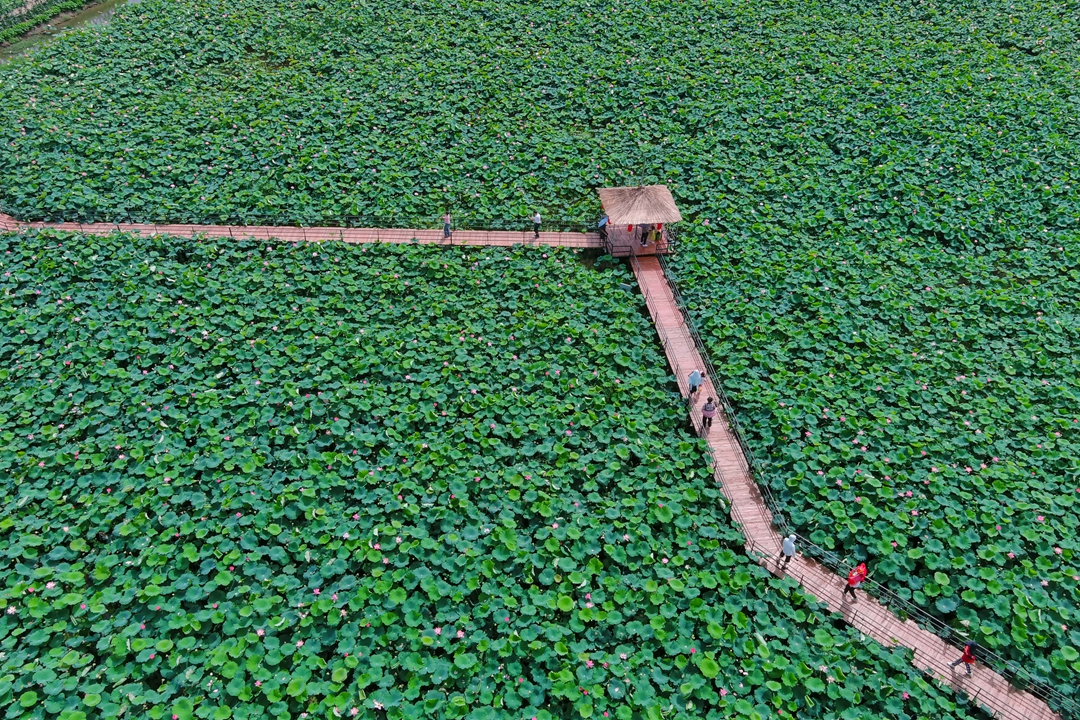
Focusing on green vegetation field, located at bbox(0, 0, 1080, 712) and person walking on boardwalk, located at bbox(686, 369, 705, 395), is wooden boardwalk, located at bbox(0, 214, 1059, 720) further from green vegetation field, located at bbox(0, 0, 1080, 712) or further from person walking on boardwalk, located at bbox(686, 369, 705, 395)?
green vegetation field, located at bbox(0, 0, 1080, 712)

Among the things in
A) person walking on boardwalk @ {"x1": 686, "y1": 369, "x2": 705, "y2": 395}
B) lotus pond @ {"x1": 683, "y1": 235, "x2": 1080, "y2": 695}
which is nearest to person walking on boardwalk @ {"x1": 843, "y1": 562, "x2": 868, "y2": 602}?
lotus pond @ {"x1": 683, "y1": 235, "x2": 1080, "y2": 695}

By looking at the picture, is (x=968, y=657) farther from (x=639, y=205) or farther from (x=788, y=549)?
(x=639, y=205)

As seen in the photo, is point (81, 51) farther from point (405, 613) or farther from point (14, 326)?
point (405, 613)

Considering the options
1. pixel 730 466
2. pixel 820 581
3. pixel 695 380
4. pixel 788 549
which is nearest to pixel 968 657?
pixel 820 581

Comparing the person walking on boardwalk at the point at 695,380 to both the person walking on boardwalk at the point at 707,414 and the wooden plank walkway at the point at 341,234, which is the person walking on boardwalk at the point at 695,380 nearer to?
the person walking on boardwalk at the point at 707,414

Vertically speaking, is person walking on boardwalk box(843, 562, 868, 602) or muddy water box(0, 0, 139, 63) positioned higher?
muddy water box(0, 0, 139, 63)
